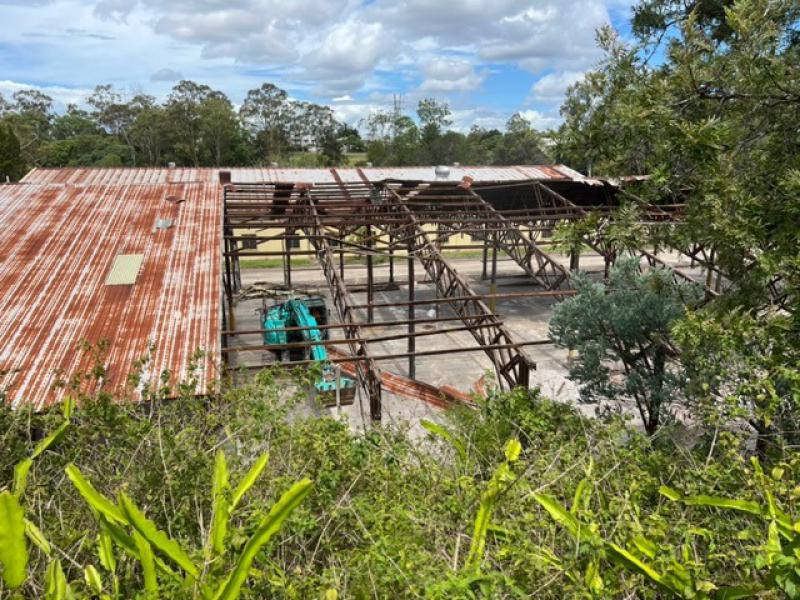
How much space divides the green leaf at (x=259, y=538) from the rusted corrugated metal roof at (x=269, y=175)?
23104mm

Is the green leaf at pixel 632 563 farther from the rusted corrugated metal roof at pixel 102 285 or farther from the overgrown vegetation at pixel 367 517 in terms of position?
the rusted corrugated metal roof at pixel 102 285

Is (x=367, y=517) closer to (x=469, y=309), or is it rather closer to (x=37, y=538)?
(x=37, y=538)

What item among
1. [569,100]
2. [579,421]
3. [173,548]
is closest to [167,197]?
[569,100]

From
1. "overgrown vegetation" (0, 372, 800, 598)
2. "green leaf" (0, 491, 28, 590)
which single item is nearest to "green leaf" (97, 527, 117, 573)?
"overgrown vegetation" (0, 372, 800, 598)

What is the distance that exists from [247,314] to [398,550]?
18723 millimetres

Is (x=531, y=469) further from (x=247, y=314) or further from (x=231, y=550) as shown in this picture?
(x=247, y=314)

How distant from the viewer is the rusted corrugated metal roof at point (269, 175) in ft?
82.9

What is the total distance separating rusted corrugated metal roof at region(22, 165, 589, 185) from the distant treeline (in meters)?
30.4

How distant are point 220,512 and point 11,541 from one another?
134 centimetres

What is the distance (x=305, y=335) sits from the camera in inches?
639

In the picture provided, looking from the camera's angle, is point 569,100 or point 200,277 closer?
point 569,100

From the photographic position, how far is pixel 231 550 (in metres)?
4.39

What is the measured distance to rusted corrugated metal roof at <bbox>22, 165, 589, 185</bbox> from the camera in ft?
82.9

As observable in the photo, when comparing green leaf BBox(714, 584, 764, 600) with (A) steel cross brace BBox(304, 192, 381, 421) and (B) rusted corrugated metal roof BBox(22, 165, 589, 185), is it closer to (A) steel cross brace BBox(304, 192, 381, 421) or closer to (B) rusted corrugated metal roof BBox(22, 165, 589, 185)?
(A) steel cross brace BBox(304, 192, 381, 421)
